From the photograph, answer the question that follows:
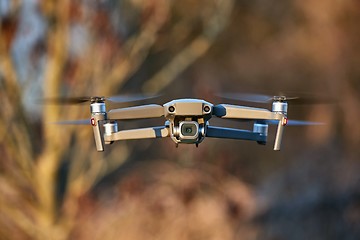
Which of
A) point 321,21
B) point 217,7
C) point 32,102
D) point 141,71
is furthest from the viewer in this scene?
point 321,21

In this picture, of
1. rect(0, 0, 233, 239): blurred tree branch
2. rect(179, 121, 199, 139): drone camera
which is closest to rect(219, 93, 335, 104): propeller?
rect(179, 121, 199, 139): drone camera

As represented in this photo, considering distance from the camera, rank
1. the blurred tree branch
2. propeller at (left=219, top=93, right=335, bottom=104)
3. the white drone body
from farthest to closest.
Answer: the blurred tree branch
propeller at (left=219, top=93, right=335, bottom=104)
the white drone body

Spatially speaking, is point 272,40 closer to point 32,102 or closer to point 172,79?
point 172,79

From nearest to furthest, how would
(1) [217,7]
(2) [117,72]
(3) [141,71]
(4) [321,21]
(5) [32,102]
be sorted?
(5) [32,102] < (2) [117,72] < (3) [141,71] < (1) [217,7] < (4) [321,21]

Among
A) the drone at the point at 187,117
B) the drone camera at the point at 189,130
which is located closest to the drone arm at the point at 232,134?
the drone at the point at 187,117

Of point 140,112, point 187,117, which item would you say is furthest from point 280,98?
point 140,112

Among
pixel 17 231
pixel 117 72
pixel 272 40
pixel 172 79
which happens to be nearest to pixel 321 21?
pixel 272 40

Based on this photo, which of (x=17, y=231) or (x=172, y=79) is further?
(x=172, y=79)

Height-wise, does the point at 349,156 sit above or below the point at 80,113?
below

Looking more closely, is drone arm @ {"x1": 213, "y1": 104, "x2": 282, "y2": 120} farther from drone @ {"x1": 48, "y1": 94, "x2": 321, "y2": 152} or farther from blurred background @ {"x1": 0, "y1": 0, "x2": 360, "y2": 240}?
blurred background @ {"x1": 0, "y1": 0, "x2": 360, "y2": 240}
